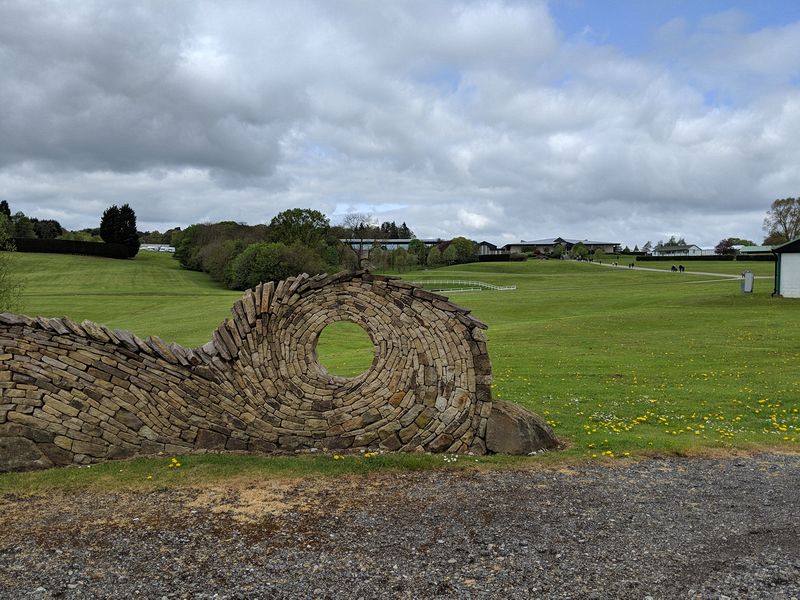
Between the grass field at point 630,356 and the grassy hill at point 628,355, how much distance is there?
6cm

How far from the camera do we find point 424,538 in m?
8.41

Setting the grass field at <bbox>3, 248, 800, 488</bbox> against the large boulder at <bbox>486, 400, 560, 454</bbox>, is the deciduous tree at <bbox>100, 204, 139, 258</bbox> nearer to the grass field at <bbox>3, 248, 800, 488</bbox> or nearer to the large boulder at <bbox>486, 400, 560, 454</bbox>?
the grass field at <bbox>3, 248, 800, 488</bbox>

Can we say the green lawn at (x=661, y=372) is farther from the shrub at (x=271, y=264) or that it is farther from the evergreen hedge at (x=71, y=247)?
the evergreen hedge at (x=71, y=247)

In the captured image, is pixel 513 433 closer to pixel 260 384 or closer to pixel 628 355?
pixel 260 384

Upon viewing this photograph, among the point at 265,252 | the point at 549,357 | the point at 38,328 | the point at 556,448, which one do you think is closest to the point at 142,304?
the point at 265,252

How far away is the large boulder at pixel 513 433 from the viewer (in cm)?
1230

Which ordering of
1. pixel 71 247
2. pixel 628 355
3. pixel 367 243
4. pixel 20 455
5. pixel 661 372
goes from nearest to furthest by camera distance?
pixel 20 455
pixel 661 372
pixel 628 355
pixel 71 247
pixel 367 243

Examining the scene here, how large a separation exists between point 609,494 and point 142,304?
53.3 m

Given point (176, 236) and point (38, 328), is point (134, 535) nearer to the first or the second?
point (38, 328)

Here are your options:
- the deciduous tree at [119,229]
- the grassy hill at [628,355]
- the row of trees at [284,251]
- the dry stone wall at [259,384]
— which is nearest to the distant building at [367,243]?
the row of trees at [284,251]

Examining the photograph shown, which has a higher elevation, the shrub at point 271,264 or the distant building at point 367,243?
the distant building at point 367,243

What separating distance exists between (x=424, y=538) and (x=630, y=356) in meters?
19.2

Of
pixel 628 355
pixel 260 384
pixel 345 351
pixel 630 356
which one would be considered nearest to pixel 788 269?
pixel 628 355

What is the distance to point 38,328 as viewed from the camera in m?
11.4
